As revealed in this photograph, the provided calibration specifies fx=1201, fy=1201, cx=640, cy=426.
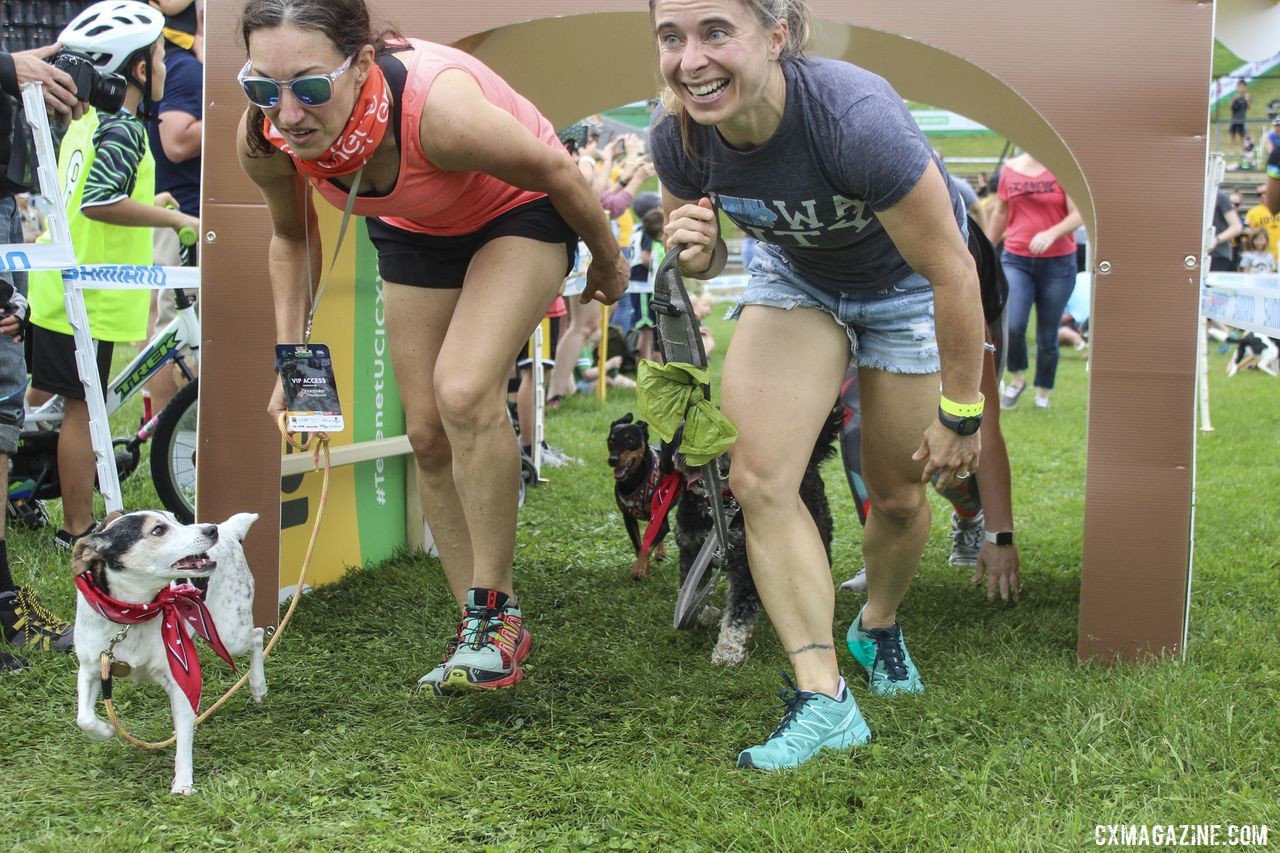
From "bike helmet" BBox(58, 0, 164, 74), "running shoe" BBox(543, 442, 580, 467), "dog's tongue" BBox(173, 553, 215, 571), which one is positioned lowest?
"running shoe" BBox(543, 442, 580, 467)

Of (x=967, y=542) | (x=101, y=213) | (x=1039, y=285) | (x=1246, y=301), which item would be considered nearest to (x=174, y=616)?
(x=101, y=213)

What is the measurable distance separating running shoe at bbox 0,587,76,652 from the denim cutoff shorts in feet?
7.84

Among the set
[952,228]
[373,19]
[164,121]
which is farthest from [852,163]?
[164,121]

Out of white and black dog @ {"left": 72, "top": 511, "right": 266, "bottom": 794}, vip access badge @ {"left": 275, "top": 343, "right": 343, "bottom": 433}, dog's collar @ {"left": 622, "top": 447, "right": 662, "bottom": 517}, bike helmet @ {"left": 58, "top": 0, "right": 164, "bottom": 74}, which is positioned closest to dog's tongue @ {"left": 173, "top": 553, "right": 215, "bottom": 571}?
white and black dog @ {"left": 72, "top": 511, "right": 266, "bottom": 794}

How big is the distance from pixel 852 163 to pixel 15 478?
4143 millimetres

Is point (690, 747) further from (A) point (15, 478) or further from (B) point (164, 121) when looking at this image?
(B) point (164, 121)

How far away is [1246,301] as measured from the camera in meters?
5.02

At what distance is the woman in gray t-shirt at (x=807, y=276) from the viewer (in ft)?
8.49

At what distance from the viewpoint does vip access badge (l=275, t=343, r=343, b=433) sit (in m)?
3.17

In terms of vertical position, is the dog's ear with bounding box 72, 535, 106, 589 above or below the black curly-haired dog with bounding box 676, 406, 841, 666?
above

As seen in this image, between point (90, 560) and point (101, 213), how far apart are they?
2.52 meters

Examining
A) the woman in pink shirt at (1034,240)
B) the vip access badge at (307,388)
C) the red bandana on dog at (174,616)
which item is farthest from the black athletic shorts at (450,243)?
the woman in pink shirt at (1034,240)

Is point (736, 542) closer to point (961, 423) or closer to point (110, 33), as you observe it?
point (961, 423)

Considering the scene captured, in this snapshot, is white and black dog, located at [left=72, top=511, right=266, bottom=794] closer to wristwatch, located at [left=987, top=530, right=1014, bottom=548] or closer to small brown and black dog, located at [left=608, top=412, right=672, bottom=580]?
small brown and black dog, located at [left=608, top=412, right=672, bottom=580]
